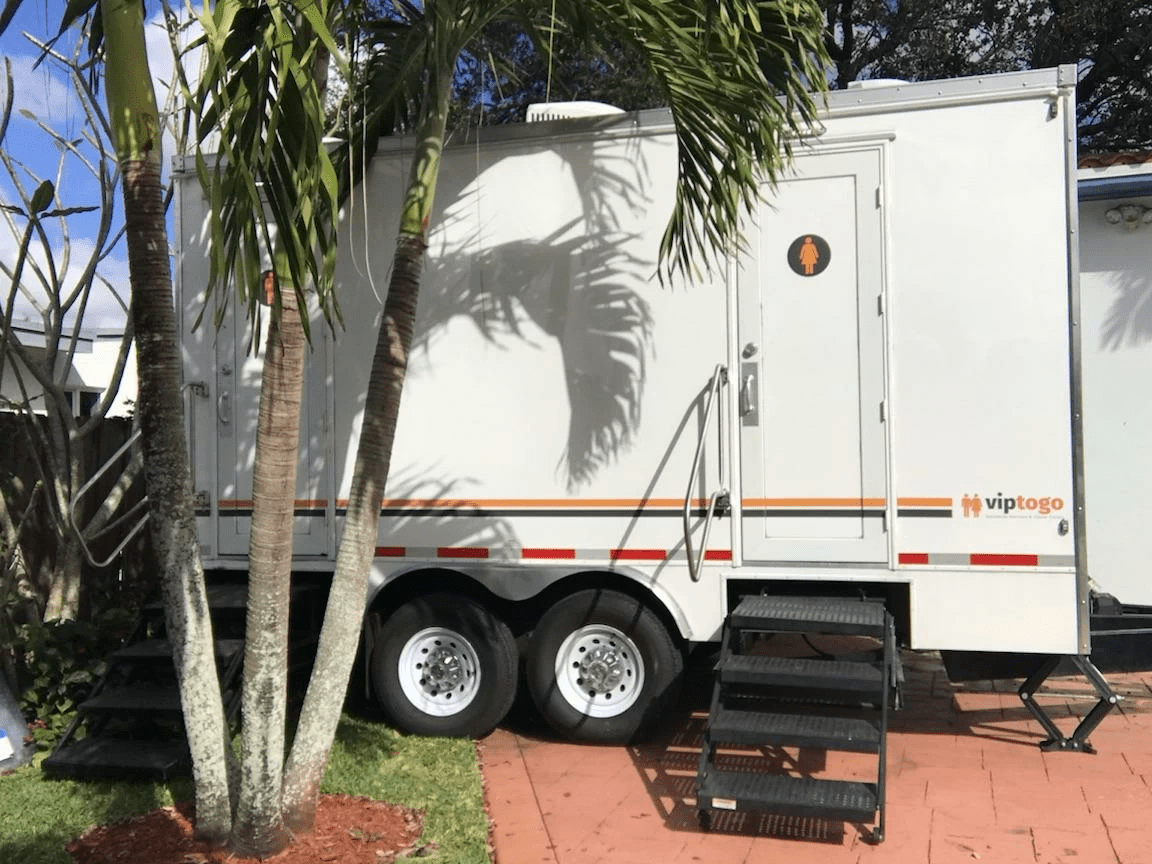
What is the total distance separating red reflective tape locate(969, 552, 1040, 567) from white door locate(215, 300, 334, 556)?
3505mm

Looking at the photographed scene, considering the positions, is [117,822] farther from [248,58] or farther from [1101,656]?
[1101,656]

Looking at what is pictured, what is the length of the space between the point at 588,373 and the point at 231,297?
2263 millimetres

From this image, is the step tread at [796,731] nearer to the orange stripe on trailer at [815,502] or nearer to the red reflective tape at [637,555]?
the red reflective tape at [637,555]

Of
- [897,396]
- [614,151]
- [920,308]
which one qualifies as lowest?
[897,396]

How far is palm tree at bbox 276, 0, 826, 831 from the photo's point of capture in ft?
15.8

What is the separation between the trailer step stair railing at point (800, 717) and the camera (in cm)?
499

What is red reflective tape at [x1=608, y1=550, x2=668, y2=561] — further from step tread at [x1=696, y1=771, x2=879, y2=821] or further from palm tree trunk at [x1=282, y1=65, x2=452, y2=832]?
palm tree trunk at [x1=282, y1=65, x2=452, y2=832]

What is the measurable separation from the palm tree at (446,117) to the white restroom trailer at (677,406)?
65 cm

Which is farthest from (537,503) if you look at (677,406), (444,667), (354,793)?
(354,793)

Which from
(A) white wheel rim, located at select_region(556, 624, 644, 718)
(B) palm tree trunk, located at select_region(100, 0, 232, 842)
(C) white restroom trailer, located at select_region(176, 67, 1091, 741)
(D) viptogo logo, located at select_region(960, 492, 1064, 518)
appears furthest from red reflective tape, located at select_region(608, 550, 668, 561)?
(B) palm tree trunk, located at select_region(100, 0, 232, 842)

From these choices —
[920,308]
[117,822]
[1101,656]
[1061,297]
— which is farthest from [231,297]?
[1101,656]

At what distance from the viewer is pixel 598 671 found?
6.37m

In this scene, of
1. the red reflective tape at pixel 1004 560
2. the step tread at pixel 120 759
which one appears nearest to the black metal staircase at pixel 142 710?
the step tread at pixel 120 759

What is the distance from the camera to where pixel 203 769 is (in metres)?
4.74
